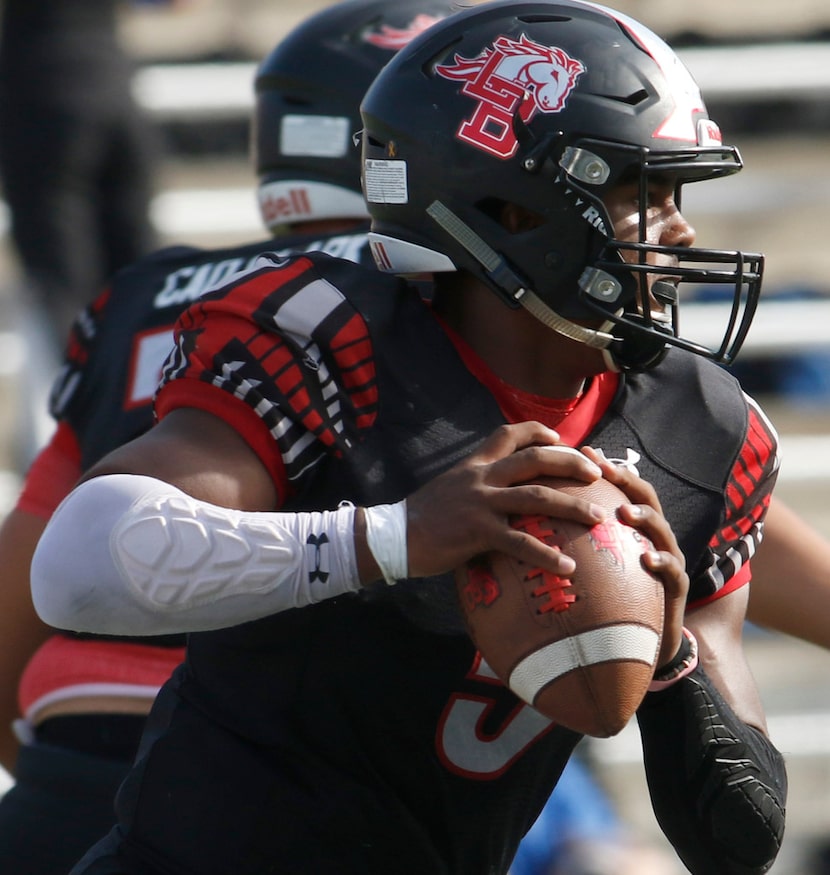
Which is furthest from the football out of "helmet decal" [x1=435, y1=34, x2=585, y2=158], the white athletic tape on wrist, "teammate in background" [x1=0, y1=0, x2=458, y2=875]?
"teammate in background" [x1=0, y1=0, x2=458, y2=875]

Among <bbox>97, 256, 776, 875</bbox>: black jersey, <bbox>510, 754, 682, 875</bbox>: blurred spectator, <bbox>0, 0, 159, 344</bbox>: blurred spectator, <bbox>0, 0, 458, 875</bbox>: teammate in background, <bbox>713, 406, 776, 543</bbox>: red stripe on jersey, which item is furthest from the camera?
<bbox>0, 0, 159, 344</bbox>: blurred spectator

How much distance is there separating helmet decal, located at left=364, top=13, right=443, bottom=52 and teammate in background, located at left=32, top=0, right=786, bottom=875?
1.10m

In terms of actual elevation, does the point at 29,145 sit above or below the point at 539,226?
below

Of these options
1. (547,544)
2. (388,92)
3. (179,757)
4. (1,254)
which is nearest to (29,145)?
(1,254)

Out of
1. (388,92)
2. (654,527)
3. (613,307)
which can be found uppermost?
(388,92)

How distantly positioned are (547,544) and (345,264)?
0.53 m

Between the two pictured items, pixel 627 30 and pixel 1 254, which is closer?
pixel 627 30

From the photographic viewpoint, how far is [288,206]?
3480 millimetres

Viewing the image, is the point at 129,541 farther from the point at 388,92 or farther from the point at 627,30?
the point at 627,30

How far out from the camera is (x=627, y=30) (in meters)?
2.27

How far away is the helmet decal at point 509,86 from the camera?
2.16 metres

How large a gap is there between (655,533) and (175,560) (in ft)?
1.89

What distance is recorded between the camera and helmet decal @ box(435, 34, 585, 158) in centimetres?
216

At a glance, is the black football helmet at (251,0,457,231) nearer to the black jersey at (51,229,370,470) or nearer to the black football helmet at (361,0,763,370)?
the black jersey at (51,229,370,470)
